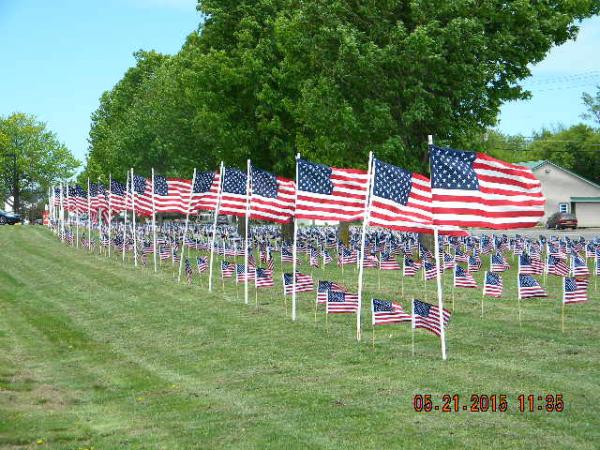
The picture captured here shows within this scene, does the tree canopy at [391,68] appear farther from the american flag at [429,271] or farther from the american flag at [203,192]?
the american flag at [429,271]

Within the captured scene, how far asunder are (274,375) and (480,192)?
469 cm

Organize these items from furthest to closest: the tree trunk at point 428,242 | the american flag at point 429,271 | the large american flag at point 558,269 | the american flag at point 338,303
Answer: the tree trunk at point 428,242 → the american flag at point 429,271 → the large american flag at point 558,269 → the american flag at point 338,303

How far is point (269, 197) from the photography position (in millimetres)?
25672

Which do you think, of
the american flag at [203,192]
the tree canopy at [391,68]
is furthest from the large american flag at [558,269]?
the american flag at [203,192]

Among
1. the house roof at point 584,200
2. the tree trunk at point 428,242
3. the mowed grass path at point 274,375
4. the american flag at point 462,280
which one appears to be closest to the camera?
the mowed grass path at point 274,375

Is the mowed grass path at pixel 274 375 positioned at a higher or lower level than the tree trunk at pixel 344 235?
lower

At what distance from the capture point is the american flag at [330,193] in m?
20.7

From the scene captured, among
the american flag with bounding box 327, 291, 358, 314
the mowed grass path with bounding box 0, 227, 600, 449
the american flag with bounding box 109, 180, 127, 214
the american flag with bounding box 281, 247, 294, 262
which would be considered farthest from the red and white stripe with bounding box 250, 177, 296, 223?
the american flag with bounding box 109, 180, 127, 214

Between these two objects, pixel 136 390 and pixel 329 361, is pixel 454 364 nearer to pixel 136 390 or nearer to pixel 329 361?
pixel 329 361

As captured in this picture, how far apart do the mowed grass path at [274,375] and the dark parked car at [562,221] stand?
169 ft

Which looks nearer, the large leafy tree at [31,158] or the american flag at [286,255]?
the american flag at [286,255]

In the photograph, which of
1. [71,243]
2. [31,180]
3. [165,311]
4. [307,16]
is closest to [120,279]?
[165,311]

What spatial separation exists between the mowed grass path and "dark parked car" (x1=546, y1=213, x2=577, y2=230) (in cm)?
5156

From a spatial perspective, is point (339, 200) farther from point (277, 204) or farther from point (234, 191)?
point (234, 191)
